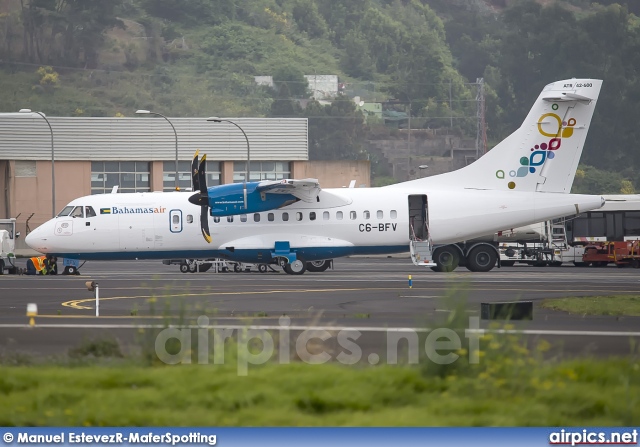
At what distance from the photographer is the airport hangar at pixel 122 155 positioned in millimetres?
75812

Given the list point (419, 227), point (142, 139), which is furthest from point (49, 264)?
point (142, 139)

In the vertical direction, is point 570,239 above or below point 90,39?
below

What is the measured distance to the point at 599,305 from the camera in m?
24.0

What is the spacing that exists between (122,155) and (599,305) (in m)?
58.3

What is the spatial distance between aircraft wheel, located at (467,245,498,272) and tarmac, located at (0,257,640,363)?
4.73 metres

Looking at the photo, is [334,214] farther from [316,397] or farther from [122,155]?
[122,155]

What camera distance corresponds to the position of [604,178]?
→ 119 metres

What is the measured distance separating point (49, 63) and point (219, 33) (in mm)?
31776

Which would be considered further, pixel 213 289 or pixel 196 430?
pixel 213 289

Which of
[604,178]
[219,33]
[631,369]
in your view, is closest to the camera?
[631,369]

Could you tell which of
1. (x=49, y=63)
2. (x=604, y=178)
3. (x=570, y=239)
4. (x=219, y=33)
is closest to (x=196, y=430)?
(x=570, y=239)

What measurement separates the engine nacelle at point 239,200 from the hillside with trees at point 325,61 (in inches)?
3195

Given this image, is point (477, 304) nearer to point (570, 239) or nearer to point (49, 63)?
point (570, 239)

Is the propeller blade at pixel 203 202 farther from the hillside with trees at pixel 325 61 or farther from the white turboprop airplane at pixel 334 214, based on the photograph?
the hillside with trees at pixel 325 61
